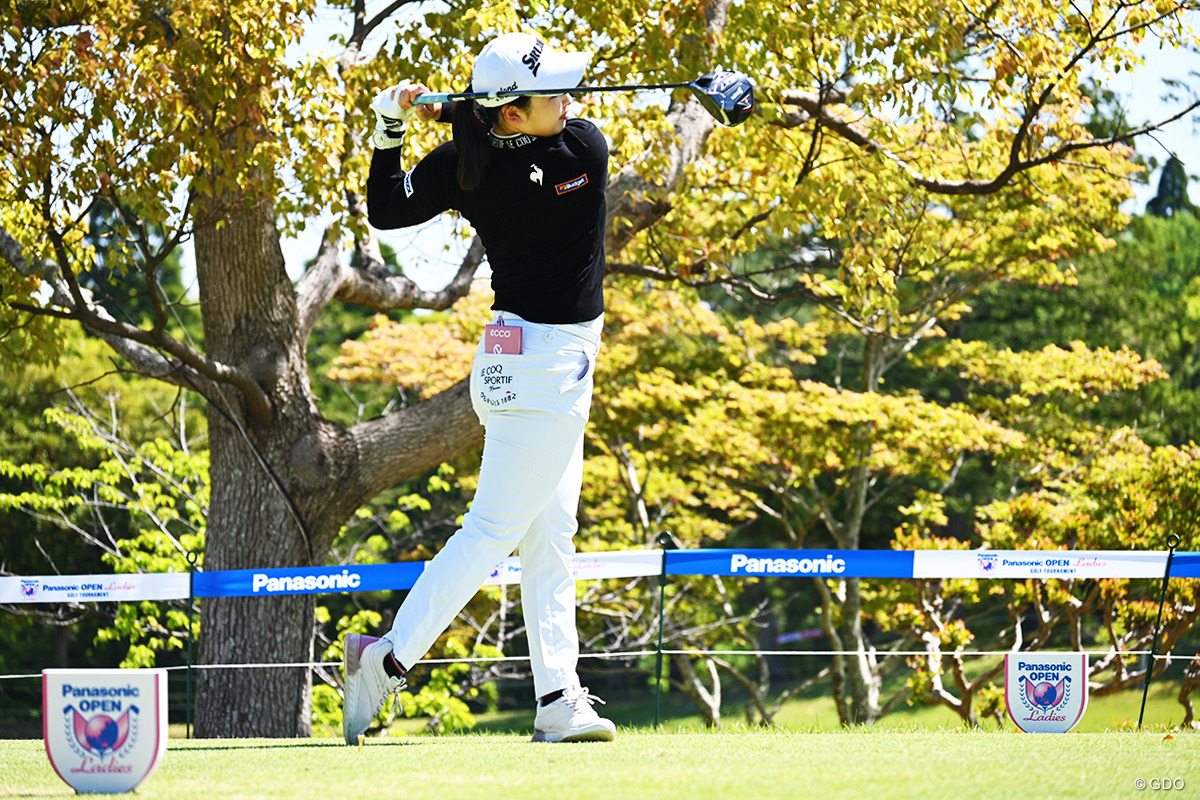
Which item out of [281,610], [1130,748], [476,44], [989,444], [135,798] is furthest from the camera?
[989,444]

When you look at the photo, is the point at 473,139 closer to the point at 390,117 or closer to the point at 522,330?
the point at 390,117

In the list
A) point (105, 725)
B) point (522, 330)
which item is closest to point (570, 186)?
point (522, 330)

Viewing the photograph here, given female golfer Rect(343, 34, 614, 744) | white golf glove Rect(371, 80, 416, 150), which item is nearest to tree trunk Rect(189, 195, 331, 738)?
white golf glove Rect(371, 80, 416, 150)

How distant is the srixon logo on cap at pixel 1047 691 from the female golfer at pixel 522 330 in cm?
167

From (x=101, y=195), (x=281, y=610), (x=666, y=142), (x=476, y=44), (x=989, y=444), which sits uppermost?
(x=476, y=44)

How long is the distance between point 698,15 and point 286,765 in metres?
5.77

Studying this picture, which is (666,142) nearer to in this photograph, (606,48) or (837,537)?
(606,48)

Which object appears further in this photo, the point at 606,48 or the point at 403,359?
the point at 403,359

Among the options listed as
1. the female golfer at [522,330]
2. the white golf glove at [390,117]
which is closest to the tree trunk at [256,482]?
the white golf glove at [390,117]

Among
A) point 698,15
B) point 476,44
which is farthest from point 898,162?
point 476,44

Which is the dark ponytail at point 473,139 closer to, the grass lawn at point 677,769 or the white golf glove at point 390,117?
the white golf glove at point 390,117

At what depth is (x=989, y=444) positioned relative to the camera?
1462 cm

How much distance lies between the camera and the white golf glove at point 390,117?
12.5 ft

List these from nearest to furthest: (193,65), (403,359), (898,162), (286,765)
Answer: (286,765)
(193,65)
(898,162)
(403,359)
